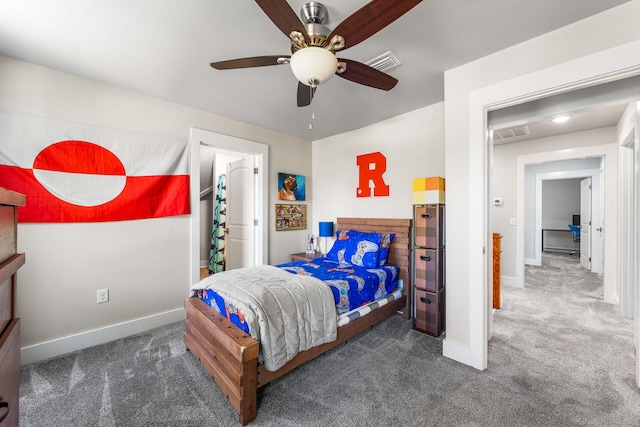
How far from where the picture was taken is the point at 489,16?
63.5 inches

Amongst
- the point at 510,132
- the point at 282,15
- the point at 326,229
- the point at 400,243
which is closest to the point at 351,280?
the point at 400,243

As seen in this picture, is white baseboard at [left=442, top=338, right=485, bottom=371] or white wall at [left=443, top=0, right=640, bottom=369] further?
white baseboard at [left=442, top=338, right=485, bottom=371]

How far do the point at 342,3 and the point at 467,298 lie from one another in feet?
7.45

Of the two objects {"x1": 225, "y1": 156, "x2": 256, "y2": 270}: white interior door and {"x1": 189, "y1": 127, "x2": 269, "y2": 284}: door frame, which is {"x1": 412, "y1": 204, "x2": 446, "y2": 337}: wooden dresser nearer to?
{"x1": 189, "y1": 127, "x2": 269, "y2": 284}: door frame

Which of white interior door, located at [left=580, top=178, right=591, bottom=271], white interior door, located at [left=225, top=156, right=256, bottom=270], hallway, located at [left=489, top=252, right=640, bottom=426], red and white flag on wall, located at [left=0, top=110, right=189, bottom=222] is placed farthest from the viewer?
white interior door, located at [left=580, top=178, right=591, bottom=271]

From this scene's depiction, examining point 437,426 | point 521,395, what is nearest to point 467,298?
point 521,395

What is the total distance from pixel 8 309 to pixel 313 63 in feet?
4.95

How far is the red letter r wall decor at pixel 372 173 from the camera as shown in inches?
134

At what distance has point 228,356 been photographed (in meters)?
1.66

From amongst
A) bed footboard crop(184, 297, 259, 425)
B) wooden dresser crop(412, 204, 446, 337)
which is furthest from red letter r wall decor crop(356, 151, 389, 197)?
bed footboard crop(184, 297, 259, 425)

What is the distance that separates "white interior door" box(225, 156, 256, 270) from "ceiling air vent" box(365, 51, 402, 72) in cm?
225

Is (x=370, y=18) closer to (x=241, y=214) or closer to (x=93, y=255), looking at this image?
(x=93, y=255)

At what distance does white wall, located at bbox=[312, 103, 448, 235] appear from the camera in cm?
298

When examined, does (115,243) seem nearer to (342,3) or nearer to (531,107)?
(342,3)
